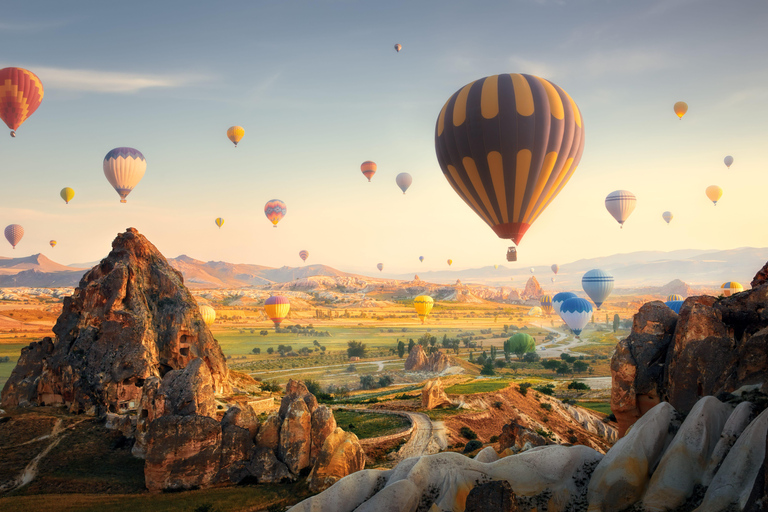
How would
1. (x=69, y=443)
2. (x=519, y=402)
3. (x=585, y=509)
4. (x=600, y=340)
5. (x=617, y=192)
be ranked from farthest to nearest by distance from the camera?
(x=600, y=340)
(x=617, y=192)
(x=519, y=402)
(x=69, y=443)
(x=585, y=509)

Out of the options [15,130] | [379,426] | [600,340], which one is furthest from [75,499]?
[600,340]

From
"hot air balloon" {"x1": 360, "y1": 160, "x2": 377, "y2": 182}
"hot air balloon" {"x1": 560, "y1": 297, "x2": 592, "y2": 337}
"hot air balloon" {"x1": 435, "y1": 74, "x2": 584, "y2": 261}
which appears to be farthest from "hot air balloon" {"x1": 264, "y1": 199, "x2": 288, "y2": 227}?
"hot air balloon" {"x1": 435, "y1": 74, "x2": 584, "y2": 261}

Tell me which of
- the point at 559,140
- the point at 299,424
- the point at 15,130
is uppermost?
the point at 15,130

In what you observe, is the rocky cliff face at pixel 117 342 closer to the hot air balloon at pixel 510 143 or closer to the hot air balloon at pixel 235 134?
the hot air balloon at pixel 510 143

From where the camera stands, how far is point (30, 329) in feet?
469

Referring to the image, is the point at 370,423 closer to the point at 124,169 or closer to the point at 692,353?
the point at 692,353

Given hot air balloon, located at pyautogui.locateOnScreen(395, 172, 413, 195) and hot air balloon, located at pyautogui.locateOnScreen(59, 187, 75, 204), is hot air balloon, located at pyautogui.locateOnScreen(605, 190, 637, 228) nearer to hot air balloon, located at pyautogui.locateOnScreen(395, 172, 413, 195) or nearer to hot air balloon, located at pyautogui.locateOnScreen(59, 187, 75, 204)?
hot air balloon, located at pyautogui.locateOnScreen(395, 172, 413, 195)

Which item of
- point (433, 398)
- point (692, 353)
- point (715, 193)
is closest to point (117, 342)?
point (433, 398)

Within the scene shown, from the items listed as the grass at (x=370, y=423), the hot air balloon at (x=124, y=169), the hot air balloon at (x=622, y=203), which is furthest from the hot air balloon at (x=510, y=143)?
the hot air balloon at (x=622, y=203)

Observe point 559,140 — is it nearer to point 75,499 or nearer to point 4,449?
point 75,499

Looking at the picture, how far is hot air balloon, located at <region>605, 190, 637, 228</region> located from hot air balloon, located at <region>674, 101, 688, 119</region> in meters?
15.2

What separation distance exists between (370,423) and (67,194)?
83452 mm

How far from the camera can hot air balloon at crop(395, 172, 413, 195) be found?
9744cm

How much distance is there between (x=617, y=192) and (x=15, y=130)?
93.2m
